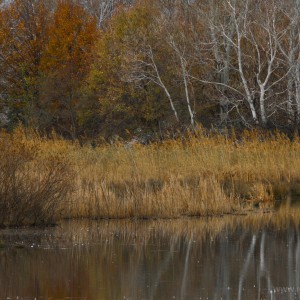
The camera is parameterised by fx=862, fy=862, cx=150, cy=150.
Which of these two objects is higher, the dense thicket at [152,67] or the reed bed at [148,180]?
the dense thicket at [152,67]

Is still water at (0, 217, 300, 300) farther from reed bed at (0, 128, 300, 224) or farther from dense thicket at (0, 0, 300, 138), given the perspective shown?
dense thicket at (0, 0, 300, 138)

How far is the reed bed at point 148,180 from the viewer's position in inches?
621

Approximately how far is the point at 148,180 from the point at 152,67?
989 inches

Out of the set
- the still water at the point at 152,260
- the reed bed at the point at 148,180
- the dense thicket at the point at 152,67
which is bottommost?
the still water at the point at 152,260

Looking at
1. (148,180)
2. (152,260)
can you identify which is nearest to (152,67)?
(148,180)

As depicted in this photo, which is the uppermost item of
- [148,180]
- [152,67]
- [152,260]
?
[152,67]

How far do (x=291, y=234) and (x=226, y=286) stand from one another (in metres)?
5.16

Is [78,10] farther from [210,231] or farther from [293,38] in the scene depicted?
[210,231]

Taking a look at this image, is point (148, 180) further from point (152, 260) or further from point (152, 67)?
point (152, 67)

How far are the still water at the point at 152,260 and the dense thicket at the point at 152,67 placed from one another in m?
20.2

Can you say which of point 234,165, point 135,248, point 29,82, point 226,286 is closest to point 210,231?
point 135,248

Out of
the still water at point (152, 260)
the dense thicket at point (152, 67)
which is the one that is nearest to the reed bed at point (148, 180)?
the still water at point (152, 260)

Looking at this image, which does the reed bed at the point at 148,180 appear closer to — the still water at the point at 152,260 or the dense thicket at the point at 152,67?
the still water at the point at 152,260

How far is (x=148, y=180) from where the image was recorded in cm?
2016
